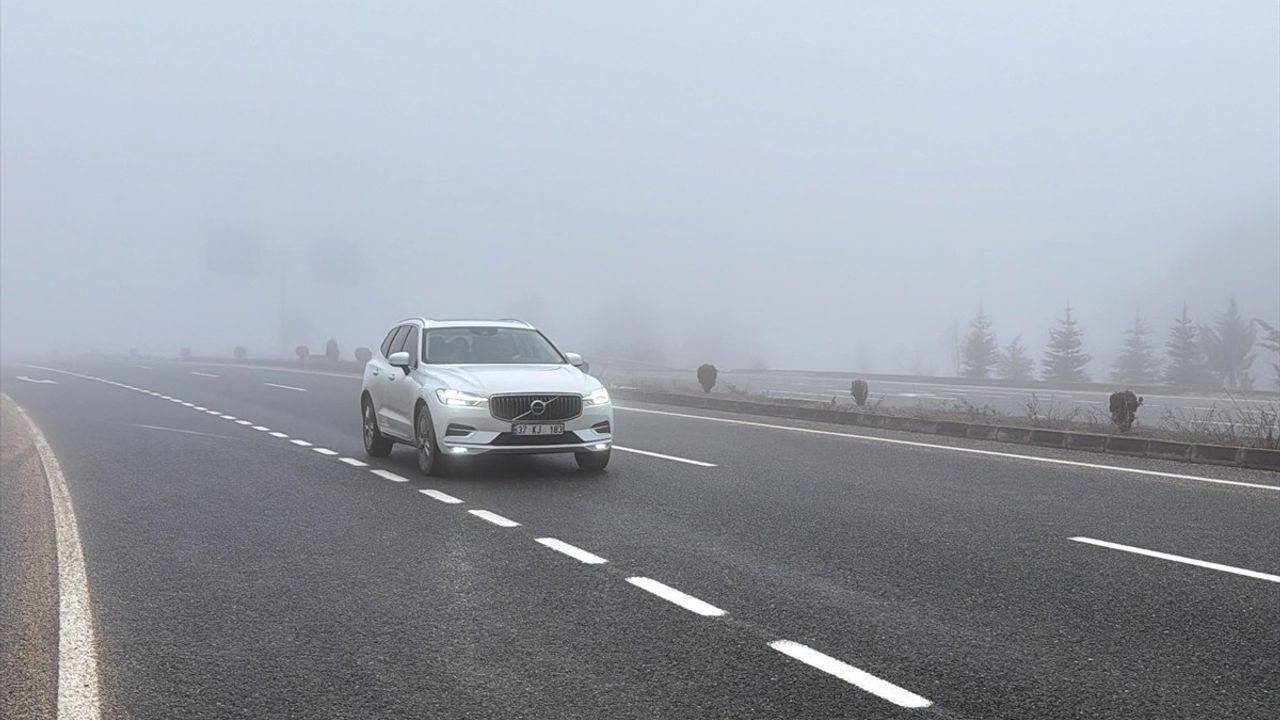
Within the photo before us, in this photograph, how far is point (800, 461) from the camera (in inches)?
501

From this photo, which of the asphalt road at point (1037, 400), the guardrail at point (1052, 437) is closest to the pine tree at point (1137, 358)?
the asphalt road at point (1037, 400)

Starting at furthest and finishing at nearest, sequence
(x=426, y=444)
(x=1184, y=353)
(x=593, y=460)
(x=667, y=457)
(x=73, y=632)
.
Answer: (x=1184, y=353) → (x=667, y=457) → (x=593, y=460) → (x=426, y=444) → (x=73, y=632)

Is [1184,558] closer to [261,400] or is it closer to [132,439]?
[132,439]

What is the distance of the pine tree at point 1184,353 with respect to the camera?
76875mm

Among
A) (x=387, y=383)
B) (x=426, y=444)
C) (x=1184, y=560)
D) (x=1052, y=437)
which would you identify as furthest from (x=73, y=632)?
(x=1052, y=437)

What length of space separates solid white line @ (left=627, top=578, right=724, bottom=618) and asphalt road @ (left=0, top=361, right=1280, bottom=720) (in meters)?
0.02

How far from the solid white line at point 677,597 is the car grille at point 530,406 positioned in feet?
15.4

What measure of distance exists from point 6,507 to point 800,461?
801 cm

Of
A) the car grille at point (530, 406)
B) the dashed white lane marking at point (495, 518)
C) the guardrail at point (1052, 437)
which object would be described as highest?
the car grille at point (530, 406)

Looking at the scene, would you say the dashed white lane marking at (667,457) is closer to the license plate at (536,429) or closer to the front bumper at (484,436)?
the front bumper at (484,436)

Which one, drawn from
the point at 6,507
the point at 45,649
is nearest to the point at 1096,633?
the point at 45,649

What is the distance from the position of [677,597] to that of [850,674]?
160 cm

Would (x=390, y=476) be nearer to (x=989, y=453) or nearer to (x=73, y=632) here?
(x=73, y=632)

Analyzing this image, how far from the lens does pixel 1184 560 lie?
705 cm
